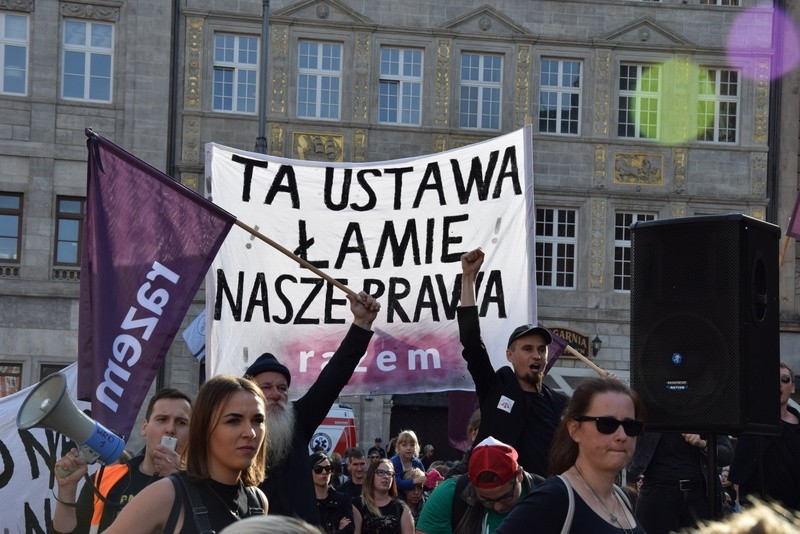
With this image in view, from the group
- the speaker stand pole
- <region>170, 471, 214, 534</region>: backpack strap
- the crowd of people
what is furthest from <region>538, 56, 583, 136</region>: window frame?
<region>170, 471, 214, 534</region>: backpack strap

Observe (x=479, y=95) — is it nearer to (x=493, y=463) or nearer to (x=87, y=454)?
(x=493, y=463)

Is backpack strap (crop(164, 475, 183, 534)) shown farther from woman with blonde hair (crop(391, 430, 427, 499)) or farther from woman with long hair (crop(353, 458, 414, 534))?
woman with blonde hair (crop(391, 430, 427, 499))

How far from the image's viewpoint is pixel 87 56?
96.5 feet

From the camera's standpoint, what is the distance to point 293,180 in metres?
11.2

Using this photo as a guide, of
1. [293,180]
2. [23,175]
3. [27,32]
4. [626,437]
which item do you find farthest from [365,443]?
[626,437]

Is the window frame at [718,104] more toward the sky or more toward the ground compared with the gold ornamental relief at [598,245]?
more toward the sky

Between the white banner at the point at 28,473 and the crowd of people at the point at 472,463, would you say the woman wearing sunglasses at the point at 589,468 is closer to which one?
the crowd of people at the point at 472,463

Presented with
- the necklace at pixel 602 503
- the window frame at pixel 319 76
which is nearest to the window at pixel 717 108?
the window frame at pixel 319 76

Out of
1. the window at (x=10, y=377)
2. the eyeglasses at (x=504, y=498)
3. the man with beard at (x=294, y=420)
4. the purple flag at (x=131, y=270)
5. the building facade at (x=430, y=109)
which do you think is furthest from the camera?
the building facade at (x=430, y=109)

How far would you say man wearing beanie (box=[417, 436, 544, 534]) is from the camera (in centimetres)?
588

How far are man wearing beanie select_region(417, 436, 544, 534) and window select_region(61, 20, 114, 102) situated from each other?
23975 millimetres

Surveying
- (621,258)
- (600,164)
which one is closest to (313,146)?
(600,164)

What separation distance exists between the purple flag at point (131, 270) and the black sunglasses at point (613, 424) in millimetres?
3927

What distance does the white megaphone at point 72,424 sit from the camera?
5371mm
